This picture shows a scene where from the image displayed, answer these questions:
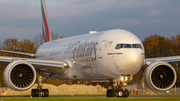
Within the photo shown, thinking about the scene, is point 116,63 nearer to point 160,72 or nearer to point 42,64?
point 160,72

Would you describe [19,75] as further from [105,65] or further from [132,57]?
[132,57]

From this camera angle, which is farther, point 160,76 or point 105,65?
point 160,76

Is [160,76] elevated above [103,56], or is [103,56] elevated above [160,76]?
[103,56]

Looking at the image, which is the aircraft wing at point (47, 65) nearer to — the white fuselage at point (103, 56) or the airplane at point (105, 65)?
the airplane at point (105, 65)

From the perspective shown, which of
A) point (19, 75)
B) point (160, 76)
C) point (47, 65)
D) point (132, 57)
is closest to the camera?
point (132, 57)

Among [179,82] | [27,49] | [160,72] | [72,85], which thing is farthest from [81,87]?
[27,49]

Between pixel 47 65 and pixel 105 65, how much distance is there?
554cm

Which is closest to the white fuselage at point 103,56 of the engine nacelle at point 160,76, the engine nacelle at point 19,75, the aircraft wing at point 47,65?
the aircraft wing at point 47,65

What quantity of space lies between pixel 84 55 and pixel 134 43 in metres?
4.67

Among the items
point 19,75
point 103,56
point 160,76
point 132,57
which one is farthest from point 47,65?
point 160,76

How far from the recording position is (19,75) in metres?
22.0

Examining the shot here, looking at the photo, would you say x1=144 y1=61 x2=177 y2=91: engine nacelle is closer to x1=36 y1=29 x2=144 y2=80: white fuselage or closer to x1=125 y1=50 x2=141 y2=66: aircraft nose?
x1=36 y1=29 x2=144 y2=80: white fuselage

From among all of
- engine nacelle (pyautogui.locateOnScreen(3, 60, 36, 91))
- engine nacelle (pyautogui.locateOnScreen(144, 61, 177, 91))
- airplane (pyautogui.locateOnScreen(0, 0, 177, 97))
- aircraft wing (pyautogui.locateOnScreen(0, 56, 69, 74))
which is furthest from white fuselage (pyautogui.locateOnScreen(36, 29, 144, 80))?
engine nacelle (pyautogui.locateOnScreen(3, 60, 36, 91))

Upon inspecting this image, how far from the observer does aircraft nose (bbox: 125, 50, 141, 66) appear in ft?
62.8
